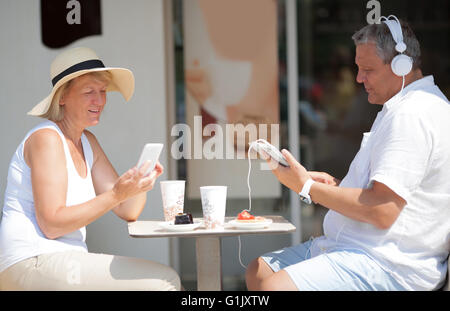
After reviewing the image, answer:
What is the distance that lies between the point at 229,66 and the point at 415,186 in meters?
2.55

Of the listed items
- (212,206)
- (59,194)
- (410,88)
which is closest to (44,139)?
(59,194)

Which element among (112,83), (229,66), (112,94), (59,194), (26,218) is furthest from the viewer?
(229,66)

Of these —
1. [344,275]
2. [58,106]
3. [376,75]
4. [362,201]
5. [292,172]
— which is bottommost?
[344,275]

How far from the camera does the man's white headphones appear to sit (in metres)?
2.47

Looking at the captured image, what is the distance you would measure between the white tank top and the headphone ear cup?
1582 millimetres

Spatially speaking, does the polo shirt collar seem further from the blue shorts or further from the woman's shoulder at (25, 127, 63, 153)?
the woman's shoulder at (25, 127, 63, 153)

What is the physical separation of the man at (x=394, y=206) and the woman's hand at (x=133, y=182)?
606mm

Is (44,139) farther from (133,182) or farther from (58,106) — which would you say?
(133,182)

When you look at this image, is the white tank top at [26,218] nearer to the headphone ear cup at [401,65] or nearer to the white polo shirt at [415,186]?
the white polo shirt at [415,186]

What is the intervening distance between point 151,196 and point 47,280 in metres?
1.78

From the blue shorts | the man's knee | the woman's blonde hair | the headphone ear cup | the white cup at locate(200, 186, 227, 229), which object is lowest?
the man's knee

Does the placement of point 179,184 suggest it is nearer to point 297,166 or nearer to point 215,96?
point 297,166

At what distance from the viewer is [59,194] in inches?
94.7

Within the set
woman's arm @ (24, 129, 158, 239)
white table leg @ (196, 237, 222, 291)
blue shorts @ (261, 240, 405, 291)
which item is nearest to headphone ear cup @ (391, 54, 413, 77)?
blue shorts @ (261, 240, 405, 291)
